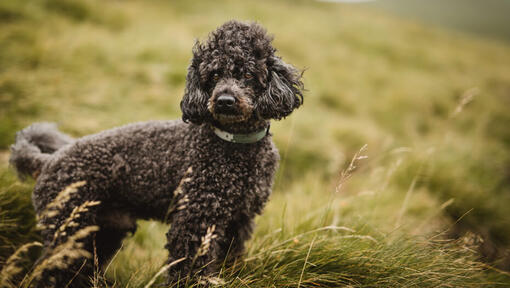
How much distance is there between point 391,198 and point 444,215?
0.91m

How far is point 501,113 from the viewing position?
28.7 feet

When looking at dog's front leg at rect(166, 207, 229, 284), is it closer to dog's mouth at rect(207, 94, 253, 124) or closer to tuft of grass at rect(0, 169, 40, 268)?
dog's mouth at rect(207, 94, 253, 124)

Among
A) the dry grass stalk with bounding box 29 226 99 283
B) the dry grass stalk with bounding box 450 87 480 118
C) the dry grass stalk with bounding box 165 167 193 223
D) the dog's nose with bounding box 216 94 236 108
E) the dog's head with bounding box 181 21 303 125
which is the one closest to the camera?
the dry grass stalk with bounding box 29 226 99 283

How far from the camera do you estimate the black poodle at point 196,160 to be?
199cm

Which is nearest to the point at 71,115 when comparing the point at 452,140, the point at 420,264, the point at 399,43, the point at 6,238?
the point at 6,238

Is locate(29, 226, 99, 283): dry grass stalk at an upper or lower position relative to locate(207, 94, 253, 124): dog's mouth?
lower

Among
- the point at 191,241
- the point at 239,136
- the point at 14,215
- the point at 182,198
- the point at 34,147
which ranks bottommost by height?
the point at 14,215

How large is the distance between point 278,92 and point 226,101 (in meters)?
0.41

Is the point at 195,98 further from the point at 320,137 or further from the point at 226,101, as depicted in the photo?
the point at 320,137

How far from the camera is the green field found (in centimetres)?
205

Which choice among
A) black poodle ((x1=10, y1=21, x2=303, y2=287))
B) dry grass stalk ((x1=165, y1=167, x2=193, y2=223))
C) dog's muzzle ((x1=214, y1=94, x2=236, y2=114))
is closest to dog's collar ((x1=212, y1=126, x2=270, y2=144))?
black poodle ((x1=10, y1=21, x2=303, y2=287))

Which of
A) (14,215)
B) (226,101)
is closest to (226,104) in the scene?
(226,101)

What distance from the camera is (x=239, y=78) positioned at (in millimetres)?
2045

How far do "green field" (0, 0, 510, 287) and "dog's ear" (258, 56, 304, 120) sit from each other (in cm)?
25
